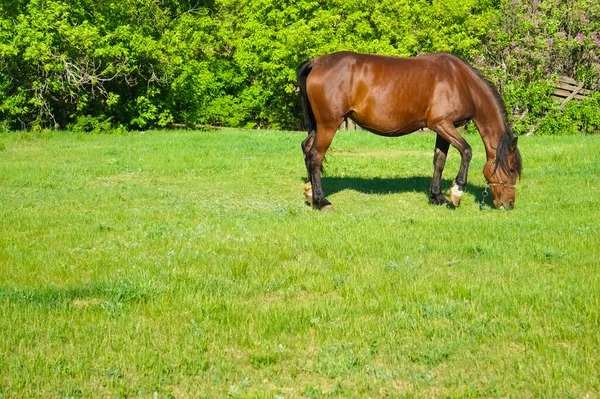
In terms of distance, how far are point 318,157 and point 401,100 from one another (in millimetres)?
1778

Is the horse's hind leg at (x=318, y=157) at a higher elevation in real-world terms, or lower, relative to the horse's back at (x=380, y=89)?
lower

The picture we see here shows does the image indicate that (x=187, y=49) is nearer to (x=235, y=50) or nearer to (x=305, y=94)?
(x=235, y=50)

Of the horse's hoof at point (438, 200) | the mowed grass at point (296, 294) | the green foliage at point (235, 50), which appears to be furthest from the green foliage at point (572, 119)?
the horse's hoof at point (438, 200)

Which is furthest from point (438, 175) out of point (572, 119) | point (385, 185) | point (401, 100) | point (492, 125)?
point (572, 119)

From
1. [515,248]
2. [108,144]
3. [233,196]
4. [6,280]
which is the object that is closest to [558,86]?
[108,144]

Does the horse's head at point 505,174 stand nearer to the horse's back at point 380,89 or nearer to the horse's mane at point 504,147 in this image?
the horse's mane at point 504,147

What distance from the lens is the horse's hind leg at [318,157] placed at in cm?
1329

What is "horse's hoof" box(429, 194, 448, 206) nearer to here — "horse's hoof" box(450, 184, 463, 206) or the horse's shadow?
"horse's hoof" box(450, 184, 463, 206)

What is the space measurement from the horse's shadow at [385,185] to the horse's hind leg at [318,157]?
1.72 m

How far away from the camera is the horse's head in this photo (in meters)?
13.0

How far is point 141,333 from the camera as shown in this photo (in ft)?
21.9

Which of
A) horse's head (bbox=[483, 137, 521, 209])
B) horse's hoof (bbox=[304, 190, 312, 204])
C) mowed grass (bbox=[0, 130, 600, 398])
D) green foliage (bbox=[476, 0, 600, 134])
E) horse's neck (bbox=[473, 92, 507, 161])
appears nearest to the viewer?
mowed grass (bbox=[0, 130, 600, 398])

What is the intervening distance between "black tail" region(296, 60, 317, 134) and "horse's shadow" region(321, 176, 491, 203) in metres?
1.85

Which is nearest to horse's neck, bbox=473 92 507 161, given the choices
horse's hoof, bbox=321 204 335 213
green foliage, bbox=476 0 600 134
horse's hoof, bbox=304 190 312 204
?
horse's hoof, bbox=321 204 335 213
